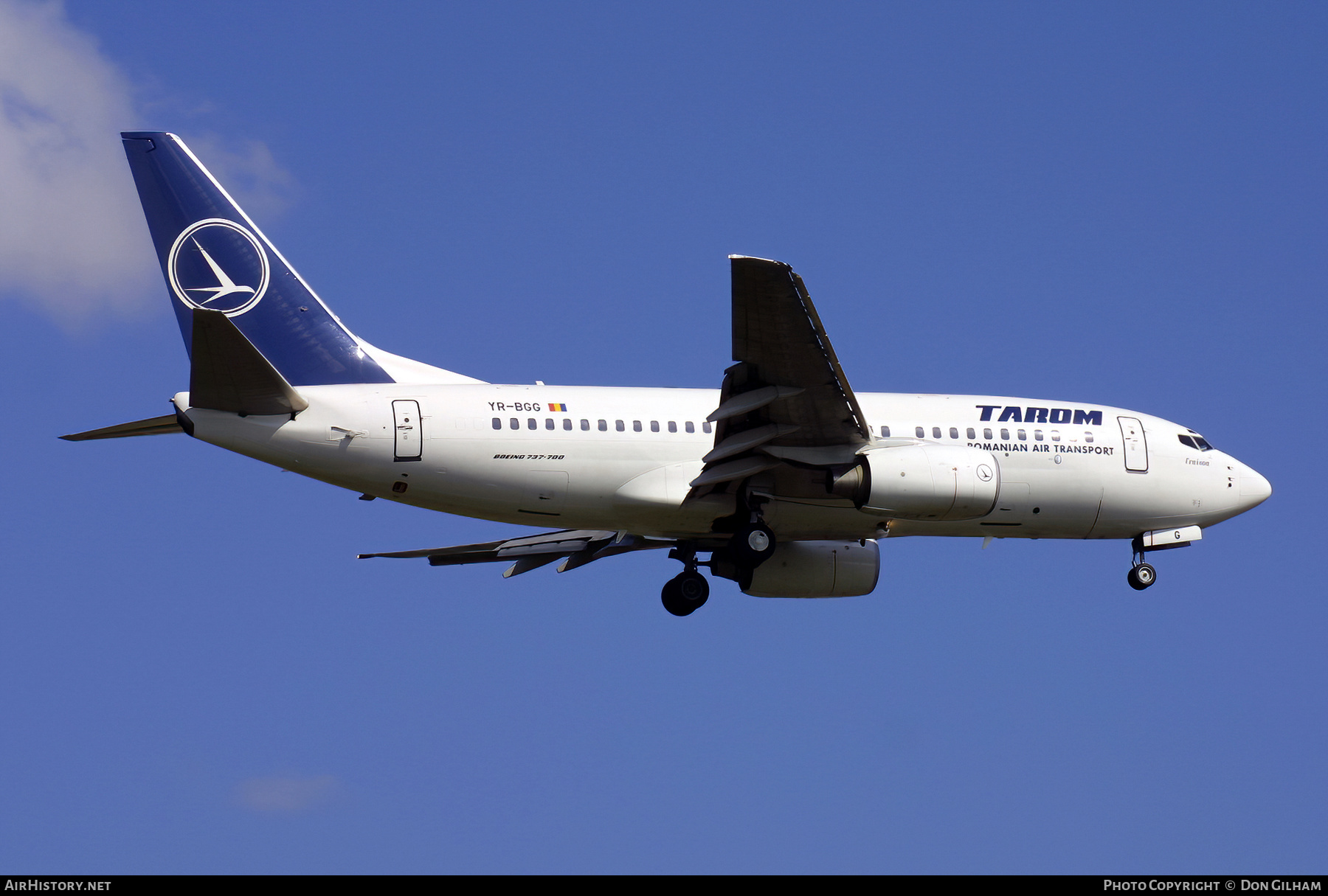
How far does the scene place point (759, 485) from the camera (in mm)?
24312

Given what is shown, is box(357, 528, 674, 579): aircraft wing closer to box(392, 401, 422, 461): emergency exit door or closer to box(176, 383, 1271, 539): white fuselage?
box(176, 383, 1271, 539): white fuselage

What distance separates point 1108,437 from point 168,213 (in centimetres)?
1699

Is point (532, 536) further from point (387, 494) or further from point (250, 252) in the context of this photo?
point (250, 252)

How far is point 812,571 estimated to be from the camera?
27.1m

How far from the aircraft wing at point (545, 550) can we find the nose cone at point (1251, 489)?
1112 cm

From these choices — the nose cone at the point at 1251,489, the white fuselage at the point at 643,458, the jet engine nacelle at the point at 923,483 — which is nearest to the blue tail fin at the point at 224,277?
the white fuselage at the point at 643,458

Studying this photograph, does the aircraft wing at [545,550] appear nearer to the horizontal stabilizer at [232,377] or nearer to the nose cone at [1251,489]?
the horizontal stabilizer at [232,377]

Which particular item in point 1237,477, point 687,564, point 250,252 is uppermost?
point 250,252

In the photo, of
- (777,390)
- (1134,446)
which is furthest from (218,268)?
(1134,446)

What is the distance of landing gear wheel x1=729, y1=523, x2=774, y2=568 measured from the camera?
80.0 feet

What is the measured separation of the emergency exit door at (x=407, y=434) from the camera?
74.1 ft

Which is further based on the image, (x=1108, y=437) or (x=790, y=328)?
(x=1108, y=437)
